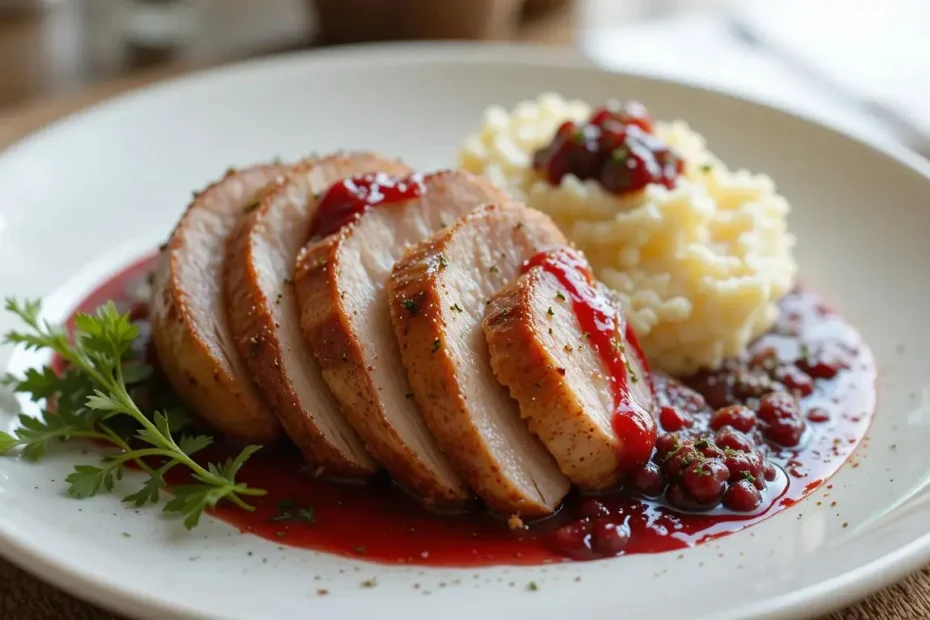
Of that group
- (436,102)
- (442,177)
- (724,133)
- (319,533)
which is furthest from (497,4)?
(319,533)

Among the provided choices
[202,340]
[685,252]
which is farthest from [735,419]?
[202,340]

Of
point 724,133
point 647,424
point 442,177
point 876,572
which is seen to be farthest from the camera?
point 724,133

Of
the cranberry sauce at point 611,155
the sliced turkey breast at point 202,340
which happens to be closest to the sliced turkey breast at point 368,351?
the sliced turkey breast at point 202,340

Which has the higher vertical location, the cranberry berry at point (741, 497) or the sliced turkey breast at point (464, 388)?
the sliced turkey breast at point (464, 388)

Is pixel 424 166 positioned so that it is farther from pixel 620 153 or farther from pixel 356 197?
pixel 356 197

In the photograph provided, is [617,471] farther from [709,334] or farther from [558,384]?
[709,334]

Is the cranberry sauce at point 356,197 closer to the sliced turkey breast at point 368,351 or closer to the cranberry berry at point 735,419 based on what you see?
the sliced turkey breast at point 368,351
